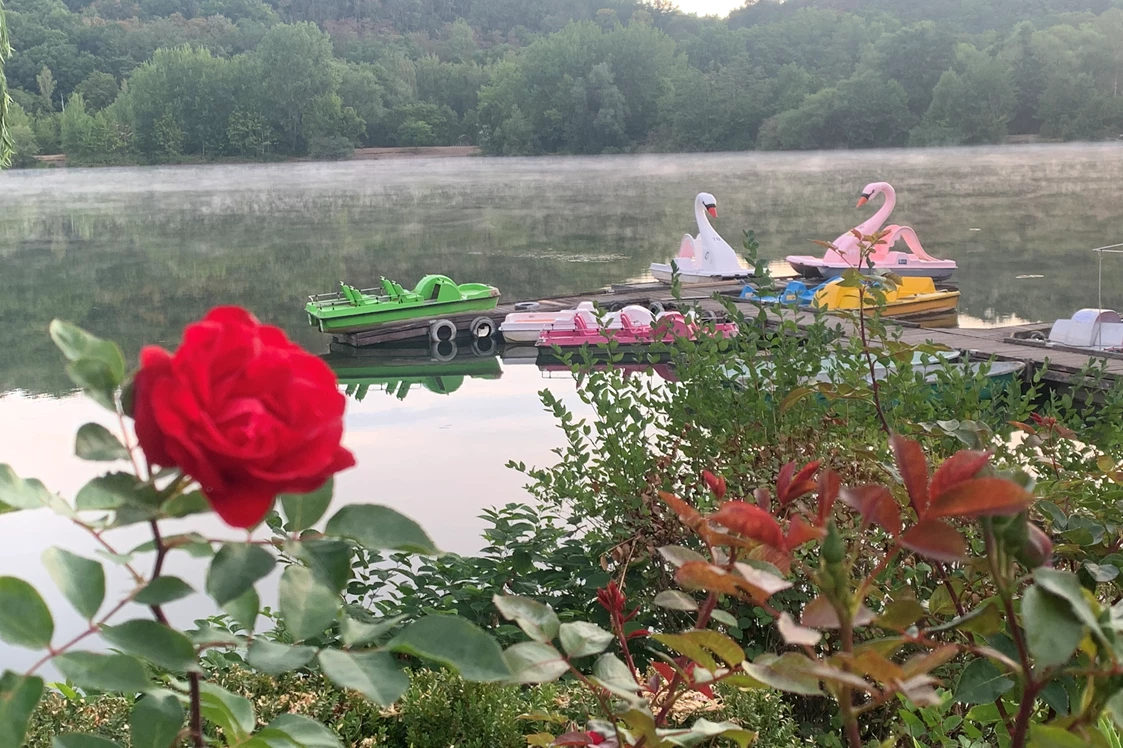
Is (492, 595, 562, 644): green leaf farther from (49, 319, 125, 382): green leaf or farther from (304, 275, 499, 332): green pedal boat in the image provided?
(304, 275, 499, 332): green pedal boat

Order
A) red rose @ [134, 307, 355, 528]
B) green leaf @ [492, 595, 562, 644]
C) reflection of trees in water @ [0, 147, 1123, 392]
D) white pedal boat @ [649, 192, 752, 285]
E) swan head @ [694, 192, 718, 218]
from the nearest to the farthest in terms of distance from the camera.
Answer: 1. red rose @ [134, 307, 355, 528]
2. green leaf @ [492, 595, 562, 644]
3. swan head @ [694, 192, 718, 218]
4. white pedal boat @ [649, 192, 752, 285]
5. reflection of trees in water @ [0, 147, 1123, 392]

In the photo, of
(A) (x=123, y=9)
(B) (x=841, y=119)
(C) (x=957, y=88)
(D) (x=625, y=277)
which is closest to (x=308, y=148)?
(A) (x=123, y=9)

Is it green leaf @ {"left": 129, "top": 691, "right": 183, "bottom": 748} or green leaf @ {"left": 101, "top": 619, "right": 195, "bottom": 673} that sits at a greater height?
green leaf @ {"left": 101, "top": 619, "right": 195, "bottom": 673}

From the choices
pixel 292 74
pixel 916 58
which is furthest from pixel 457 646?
pixel 292 74

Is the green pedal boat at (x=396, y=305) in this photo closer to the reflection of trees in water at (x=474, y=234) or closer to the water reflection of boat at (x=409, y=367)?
the water reflection of boat at (x=409, y=367)

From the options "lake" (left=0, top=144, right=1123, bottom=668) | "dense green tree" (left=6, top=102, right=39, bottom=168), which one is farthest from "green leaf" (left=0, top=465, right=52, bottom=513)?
"dense green tree" (left=6, top=102, right=39, bottom=168)

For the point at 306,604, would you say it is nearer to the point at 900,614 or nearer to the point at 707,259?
the point at 900,614

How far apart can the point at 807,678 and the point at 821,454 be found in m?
2.00

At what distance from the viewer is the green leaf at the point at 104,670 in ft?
2.04

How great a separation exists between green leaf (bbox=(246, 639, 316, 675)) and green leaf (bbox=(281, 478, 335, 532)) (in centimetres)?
8

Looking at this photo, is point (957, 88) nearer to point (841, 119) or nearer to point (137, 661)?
point (841, 119)

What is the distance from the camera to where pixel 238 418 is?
1.77 feet

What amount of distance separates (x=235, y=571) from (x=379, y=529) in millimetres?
88

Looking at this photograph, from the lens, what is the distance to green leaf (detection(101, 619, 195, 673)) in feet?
2.02
